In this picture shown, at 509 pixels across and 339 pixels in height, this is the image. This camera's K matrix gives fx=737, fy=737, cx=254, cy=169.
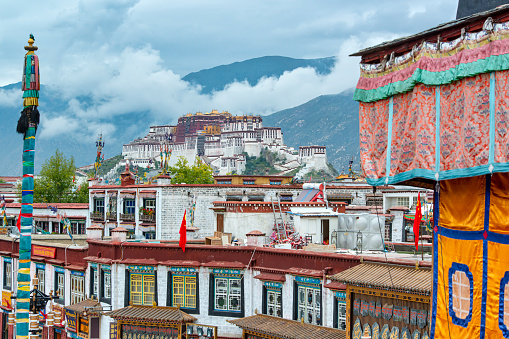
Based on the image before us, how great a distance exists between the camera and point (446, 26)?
1315 cm

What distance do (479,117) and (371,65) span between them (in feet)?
10.5

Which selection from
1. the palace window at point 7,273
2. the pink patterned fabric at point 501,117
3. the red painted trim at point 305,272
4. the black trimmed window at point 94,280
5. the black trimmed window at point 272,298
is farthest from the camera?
the palace window at point 7,273

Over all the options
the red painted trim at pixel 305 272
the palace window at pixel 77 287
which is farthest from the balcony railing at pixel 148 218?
the red painted trim at pixel 305 272

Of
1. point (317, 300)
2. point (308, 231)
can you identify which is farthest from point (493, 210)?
point (308, 231)

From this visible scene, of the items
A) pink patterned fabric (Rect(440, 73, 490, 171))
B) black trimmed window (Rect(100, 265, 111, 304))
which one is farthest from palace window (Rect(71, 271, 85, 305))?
pink patterned fabric (Rect(440, 73, 490, 171))

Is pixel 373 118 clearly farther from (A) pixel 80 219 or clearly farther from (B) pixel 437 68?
(A) pixel 80 219

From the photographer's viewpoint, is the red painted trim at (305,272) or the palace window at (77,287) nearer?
the red painted trim at (305,272)

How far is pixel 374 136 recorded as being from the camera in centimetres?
1476

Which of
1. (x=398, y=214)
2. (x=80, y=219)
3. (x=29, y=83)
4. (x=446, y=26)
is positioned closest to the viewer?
(x=446, y=26)

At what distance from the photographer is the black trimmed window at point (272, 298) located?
28.8 meters

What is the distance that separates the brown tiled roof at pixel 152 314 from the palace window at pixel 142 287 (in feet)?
1.11

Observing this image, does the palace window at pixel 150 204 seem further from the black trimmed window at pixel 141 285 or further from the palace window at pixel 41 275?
the black trimmed window at pixel 141 285

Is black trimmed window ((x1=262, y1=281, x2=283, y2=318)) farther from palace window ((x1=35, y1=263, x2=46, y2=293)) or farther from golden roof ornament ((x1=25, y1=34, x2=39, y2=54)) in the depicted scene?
palace window ((x1=35, y1=263, x2=46, y2=293))

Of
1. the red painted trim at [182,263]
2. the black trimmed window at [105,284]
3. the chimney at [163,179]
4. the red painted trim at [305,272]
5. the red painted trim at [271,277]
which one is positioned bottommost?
the black trimmed window at [105,284]
